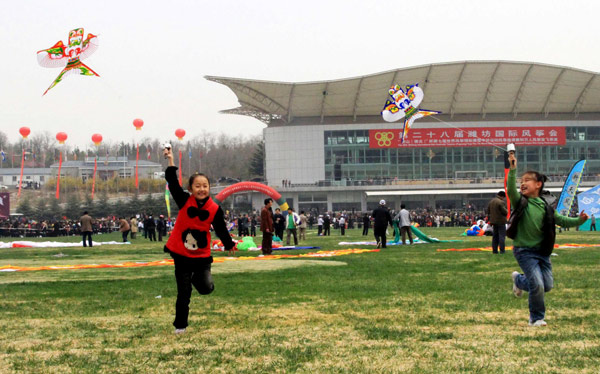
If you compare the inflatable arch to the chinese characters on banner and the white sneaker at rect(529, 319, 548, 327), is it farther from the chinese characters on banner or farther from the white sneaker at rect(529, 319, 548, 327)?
the chinese characters on banner

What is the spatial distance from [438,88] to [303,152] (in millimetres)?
17101

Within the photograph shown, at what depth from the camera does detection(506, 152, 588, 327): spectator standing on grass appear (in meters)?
7.21

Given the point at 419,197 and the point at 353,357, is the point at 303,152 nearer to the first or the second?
the point at 419,197

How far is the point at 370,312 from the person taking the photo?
8.10 meters

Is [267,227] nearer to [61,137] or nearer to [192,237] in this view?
[192,237]

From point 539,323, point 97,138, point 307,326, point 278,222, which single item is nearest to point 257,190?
point 278,222

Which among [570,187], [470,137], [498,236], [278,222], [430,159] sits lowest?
[498,236]

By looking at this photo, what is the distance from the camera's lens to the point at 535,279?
7121 mm

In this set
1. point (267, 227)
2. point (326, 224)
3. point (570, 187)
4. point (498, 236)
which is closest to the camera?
point (498, 236)

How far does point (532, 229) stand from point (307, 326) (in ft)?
8.30

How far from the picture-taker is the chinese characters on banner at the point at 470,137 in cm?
8031

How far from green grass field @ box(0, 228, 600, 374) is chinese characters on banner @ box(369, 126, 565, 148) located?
6830cm

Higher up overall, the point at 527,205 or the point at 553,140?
the point at 553,140

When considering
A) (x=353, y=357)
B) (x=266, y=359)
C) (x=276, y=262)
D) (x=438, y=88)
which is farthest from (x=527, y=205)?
(x=438, y=88)
